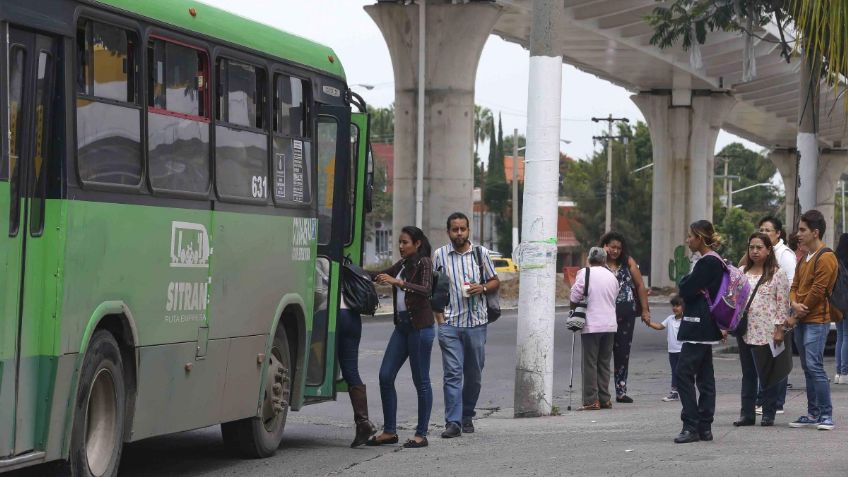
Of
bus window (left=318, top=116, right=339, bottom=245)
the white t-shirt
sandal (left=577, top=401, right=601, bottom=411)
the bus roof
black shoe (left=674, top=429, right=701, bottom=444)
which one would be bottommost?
sandal (left=577, top=401, right=601, bottom=411)

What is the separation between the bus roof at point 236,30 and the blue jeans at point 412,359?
2185 millimetres

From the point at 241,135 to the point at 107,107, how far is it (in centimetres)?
206

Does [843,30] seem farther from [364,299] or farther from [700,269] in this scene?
[364,299]

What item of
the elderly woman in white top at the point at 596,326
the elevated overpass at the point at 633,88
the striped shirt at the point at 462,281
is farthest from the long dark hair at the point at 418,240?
the elderly woman in white top at the point at 596,326

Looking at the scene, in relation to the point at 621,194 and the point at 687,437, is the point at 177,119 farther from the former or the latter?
the point at 621,194

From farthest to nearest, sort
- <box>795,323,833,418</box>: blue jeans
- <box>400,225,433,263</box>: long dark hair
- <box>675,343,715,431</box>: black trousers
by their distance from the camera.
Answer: <box>795,323,833,418</box>: blue jeans, <box>400,225,433,263</box>: long dark hair, <box>675,343,715,431</box>: black trousers

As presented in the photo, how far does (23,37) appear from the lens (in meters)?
8.27

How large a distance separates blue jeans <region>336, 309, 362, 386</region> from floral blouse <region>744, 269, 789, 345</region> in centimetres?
318

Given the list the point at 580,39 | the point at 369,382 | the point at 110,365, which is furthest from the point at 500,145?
the point at 110,365

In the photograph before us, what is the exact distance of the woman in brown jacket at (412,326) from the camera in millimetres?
12188

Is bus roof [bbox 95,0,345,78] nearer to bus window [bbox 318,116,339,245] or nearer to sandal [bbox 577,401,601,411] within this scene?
bus window [bbox 318,116,339,245]

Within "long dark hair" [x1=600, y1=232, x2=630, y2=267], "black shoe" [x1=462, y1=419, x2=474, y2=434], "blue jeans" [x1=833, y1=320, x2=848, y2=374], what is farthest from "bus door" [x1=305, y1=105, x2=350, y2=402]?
"blue jeans" [x1=833, y1=320, x2=848, y2=374]

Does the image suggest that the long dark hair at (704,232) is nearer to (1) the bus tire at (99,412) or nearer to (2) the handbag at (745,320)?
(2) the handbag at (745,320)

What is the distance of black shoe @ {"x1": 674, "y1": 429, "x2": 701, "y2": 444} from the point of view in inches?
471
